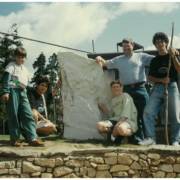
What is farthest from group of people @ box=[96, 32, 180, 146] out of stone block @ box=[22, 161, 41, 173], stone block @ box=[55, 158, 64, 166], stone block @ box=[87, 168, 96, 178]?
stone block @ box=[22, 161, 41, 173]

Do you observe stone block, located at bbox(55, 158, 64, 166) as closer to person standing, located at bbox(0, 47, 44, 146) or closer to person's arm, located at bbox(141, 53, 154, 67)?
person standing, located at bbox(0, 47, 44, 146)

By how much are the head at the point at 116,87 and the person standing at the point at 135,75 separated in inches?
5.5

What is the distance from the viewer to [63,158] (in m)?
6.75

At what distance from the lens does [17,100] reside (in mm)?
7129

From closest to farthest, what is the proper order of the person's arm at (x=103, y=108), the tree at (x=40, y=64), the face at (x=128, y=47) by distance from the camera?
the face at (x=128, y=47) < the person's arm at (x=103, y=108) < the tree at (x=40, y=64)

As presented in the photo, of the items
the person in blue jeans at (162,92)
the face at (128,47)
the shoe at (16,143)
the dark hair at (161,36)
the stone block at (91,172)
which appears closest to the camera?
the stone block at (91,172)

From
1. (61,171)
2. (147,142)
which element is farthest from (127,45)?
(61,171)

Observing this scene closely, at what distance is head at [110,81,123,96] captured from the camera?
7.45 metres

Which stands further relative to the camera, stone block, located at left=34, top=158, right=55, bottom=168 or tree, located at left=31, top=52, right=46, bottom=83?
tree, located at left=31, top=52, right=46, bottom=83

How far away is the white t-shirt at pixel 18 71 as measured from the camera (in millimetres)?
7070

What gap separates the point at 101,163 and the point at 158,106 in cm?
140

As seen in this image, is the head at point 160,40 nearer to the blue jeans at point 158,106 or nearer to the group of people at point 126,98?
the group of people at point 126,98

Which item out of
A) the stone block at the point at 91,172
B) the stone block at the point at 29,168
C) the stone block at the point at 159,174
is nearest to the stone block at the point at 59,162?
the stone block at the point at 29,168

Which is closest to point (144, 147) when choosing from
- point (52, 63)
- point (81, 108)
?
point (81, 108)
